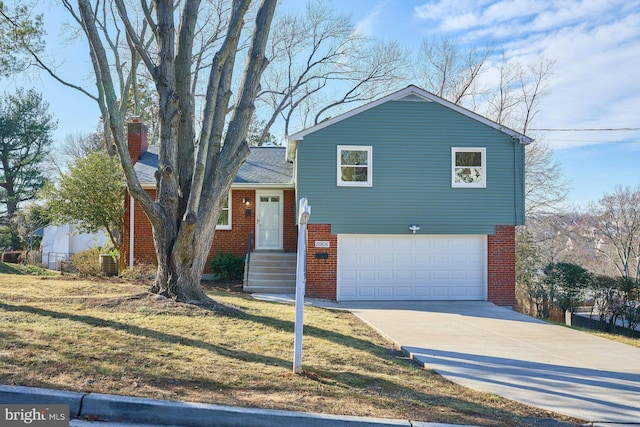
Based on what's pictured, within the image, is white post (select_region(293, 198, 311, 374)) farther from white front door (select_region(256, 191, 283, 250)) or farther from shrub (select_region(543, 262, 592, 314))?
shrub (select_region(543, 262, 592, 314))

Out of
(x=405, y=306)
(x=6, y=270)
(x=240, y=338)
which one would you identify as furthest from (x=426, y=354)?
(x=6, y=270)

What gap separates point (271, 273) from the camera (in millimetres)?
15203

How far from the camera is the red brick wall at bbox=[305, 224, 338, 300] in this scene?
14250 millimetres

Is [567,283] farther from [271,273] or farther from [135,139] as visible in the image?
[135,139]

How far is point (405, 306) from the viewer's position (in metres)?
13.2

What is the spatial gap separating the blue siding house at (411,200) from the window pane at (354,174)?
3 cm

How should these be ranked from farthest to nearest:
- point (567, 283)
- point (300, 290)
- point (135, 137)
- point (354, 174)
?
point (135, 137) → point (354, 174) → point (567, 283) → point (300, 290)

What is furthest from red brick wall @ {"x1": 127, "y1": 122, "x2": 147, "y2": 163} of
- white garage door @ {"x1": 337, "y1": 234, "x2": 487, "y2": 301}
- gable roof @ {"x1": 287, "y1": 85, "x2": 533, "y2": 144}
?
white garage door @ {"x1": 337, "y1": 234, "x2": 487, "y2": 301}

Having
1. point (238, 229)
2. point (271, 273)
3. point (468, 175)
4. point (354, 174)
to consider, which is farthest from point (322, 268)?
point (468, 175)

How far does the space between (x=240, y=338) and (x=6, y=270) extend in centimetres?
1110

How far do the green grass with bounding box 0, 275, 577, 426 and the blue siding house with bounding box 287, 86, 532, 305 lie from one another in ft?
19.5

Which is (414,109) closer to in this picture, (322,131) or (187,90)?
(322,131)

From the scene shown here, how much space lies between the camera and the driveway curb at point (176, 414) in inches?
164

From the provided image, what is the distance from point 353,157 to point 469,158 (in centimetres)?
362
